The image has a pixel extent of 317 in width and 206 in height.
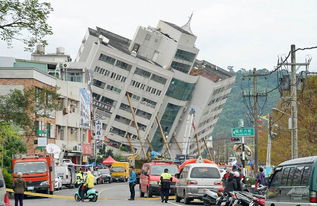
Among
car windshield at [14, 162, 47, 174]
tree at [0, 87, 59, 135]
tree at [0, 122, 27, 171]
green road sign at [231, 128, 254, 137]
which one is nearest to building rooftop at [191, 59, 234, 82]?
tree at [0, 122, 27, 171]

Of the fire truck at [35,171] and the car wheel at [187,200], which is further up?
the fire truck at [35,171]

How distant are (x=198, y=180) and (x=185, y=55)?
9776 cm

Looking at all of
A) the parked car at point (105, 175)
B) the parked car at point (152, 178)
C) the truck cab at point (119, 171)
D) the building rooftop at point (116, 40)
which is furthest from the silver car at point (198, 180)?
the building rooftop at point (116, 40)

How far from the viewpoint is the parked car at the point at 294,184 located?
15.9 meters

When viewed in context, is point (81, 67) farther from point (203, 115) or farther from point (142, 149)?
point (203, 115)

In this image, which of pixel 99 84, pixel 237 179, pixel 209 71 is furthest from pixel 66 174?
pixel 209 71

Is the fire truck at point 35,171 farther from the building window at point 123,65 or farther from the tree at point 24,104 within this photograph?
the building window at point 123,65

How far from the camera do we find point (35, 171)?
44625 mm

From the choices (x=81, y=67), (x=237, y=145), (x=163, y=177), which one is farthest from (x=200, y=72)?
(x=163, y=177)

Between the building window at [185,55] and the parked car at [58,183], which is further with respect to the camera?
the building window at [185,55]

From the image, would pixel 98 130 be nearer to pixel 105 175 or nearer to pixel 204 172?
pixel 105 175

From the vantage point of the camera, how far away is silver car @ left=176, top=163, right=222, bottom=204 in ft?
107

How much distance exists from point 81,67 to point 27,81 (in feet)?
109

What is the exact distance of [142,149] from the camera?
12512 centimetres
